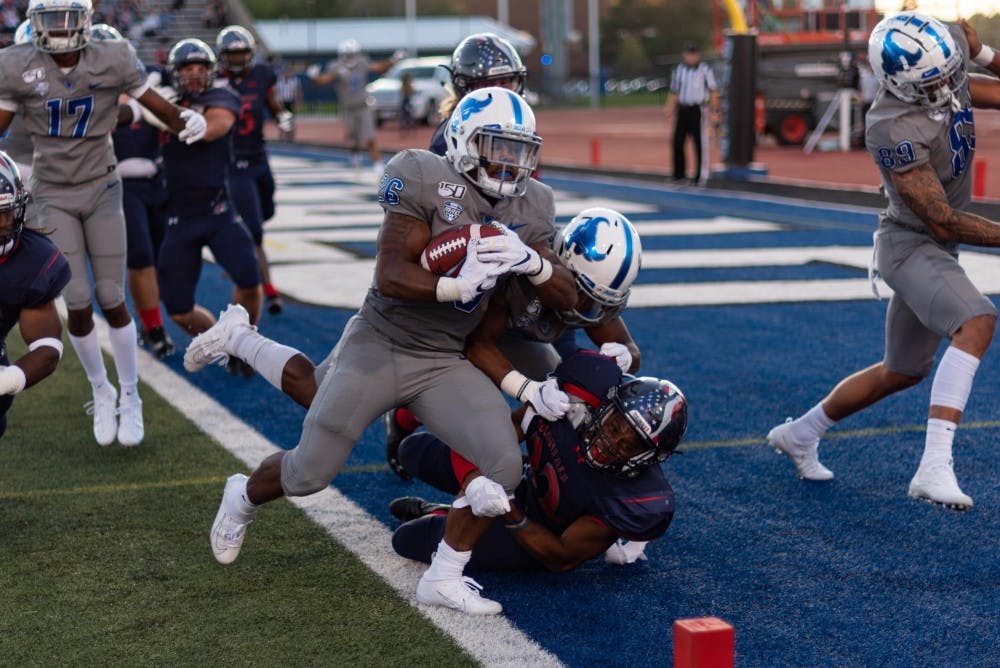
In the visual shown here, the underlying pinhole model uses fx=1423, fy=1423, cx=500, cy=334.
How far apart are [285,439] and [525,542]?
6.81ft

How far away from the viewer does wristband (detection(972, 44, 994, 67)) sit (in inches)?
222

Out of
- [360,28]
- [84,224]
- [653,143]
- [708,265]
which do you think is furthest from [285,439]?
[360,28]

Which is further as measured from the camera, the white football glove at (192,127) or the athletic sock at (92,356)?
the white football glove at (192,127)

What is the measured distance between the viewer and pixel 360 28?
6644 centimetres

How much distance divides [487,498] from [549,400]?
391mm

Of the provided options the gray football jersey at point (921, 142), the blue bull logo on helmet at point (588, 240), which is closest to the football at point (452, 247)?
the blue bull logo on helmet at point (588, 240)

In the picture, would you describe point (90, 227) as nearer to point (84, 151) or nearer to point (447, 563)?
point (84, 151)

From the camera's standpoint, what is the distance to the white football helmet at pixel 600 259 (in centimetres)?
438

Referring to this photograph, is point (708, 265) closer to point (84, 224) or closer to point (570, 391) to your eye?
point (84, 224)

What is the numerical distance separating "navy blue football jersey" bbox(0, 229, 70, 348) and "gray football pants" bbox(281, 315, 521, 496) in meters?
1.02

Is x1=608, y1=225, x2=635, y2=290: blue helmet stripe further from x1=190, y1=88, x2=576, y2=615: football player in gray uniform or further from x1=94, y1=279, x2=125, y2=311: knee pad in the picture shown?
x1=94, y1=279, x2=125, y2=311: knee pad

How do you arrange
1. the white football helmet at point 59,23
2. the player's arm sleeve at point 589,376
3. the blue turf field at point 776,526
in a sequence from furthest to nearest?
the white football helmet at point 59,23, the player's arm sleeve at point 589,376, the blue turf field at point 776,526

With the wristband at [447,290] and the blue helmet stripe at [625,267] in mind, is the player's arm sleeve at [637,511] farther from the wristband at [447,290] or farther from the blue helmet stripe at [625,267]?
the wristband at [447,290]

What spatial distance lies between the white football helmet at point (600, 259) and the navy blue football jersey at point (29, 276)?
1.65 meters
